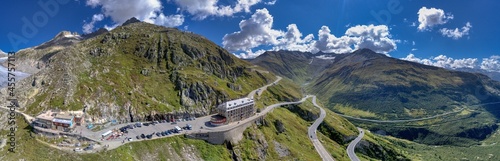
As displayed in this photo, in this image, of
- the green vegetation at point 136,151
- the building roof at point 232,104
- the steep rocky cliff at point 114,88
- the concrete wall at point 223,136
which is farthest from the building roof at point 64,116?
the building roof at point 232,104

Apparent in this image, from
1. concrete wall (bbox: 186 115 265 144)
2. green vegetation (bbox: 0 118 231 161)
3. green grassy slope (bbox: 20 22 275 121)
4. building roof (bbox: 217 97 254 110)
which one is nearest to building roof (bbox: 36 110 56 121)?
green vegetation (bbox: 0 118 231 161)

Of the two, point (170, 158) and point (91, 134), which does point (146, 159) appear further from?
point (91, 134)

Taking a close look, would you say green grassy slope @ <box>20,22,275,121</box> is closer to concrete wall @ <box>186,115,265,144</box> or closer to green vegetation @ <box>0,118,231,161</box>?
green vegetation @ <box>0,118,231,161</box>

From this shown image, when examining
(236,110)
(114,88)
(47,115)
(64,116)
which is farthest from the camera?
(236,110)

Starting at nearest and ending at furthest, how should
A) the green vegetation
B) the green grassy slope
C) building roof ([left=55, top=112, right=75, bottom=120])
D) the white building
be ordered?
the green vegetation, building roof ([left=55, top=112, right=75, bottom=120]), the green grassy slope, the white building

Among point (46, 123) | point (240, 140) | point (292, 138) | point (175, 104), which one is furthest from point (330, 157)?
point (46, 123)

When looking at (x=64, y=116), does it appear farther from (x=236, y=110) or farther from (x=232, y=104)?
(x=236, y=110)

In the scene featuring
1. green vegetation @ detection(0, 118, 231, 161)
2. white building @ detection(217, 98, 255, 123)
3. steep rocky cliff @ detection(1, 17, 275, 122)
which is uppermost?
steep rocky cliff @ detection(1, 17, 275, 122)

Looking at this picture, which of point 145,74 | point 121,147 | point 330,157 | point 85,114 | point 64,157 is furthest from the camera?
point 145,74

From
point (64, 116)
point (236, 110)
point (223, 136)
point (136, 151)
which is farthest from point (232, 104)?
point (64, 116)

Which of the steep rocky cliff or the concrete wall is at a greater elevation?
the steep rocky cliff

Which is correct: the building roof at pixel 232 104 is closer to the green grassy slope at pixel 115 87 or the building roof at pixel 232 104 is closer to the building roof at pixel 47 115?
the green grassy slope at pixel 115 87
